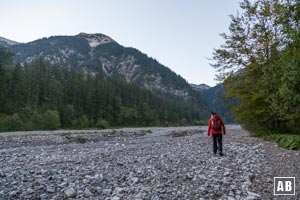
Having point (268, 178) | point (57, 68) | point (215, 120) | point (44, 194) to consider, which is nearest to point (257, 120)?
point (215, 120)

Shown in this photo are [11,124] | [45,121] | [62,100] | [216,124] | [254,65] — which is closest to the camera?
[216,124]

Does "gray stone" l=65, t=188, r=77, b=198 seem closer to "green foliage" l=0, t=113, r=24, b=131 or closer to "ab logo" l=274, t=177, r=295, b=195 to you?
"ab logo" l=274, t=177, r=295, b=195

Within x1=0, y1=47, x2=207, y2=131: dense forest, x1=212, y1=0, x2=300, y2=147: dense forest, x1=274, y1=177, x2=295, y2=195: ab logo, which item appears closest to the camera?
x1=274, y1=177, x2=295, y2=195: ab logo

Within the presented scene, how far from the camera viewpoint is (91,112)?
8575 centimetres

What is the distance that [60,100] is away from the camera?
78.4m

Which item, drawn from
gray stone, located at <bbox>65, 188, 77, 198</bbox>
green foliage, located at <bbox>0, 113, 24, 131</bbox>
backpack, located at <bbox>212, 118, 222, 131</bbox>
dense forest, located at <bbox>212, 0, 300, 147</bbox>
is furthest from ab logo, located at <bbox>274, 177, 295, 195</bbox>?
green foliage, located at <bbox>0, 113, 24, 131</bbox>

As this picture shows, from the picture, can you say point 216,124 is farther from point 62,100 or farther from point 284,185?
point 62,100

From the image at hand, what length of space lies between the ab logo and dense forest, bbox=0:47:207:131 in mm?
49875

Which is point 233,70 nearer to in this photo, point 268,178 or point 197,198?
point 268,178

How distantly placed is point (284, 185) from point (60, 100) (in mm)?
76682

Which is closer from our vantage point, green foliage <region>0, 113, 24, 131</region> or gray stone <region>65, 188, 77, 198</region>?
gray stone <region>65, 188, 77, 198</region>

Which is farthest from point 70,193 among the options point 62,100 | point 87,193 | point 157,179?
point 62,100

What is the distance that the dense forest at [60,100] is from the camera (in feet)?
191

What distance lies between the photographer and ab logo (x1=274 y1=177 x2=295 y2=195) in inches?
285
